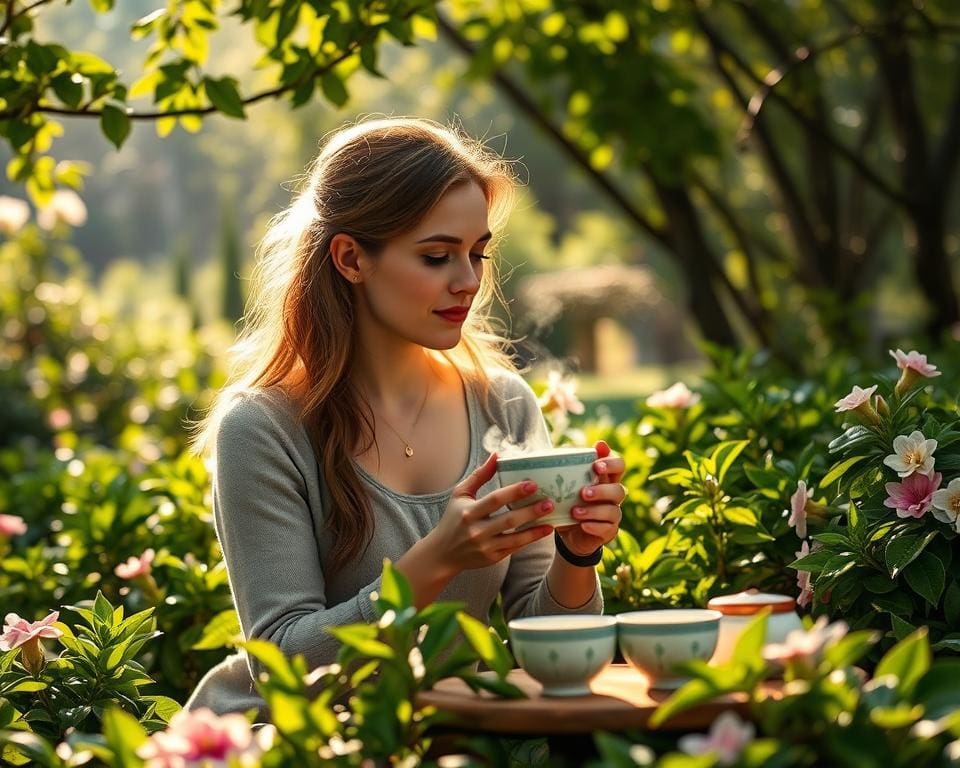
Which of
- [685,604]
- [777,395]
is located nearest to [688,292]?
[777,395]

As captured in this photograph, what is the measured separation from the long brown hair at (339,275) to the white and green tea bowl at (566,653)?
82cm

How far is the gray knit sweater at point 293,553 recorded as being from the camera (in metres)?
2.46

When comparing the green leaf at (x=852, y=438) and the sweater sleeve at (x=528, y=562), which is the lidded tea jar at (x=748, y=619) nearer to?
the sweater sleeve at (x=528, y=562)

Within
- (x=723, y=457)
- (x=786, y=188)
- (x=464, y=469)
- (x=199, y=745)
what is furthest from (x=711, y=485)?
(x=786, y=188)

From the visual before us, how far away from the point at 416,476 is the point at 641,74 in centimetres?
363

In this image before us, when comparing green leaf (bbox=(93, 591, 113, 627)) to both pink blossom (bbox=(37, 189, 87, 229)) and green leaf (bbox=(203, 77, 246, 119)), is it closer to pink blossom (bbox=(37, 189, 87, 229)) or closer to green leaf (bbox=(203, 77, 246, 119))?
green leaf (bbox=(203, 77, 246, 119))

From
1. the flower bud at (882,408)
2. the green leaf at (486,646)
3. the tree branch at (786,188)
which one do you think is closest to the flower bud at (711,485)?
the flower bud at (882,408)

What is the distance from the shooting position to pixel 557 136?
271 inches

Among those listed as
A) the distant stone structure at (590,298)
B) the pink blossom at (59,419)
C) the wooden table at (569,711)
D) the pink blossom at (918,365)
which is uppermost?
the pink blossom at (918,365)

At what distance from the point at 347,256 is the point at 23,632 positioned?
0.95 meters

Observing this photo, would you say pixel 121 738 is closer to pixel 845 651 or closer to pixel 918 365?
pixel 845 651

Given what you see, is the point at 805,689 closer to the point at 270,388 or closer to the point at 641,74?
the point at 270,388

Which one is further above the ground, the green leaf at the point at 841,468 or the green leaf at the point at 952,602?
the green leaf at the point at 841,468

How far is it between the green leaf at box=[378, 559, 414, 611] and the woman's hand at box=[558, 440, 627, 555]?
438 millimetres
